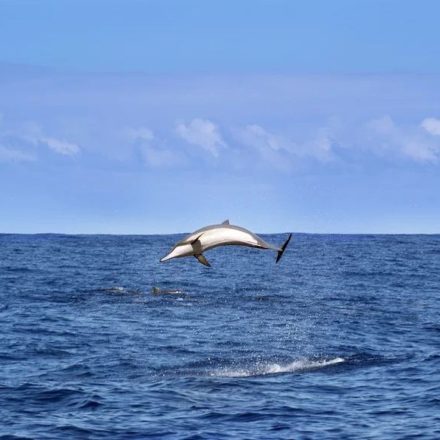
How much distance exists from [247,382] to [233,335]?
13409 mm

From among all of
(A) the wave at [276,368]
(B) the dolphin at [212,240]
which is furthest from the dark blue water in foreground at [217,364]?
(B) the dolphin at [212,240]

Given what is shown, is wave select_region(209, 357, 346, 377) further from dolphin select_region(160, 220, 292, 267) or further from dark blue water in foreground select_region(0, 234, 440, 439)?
dolphin select_region(160, 220, 292, 267)

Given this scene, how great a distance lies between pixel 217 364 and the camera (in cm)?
3772

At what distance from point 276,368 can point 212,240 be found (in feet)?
74.9

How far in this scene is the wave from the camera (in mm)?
35344

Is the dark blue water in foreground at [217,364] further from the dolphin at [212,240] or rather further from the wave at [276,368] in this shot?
the dolphin at [212,240]

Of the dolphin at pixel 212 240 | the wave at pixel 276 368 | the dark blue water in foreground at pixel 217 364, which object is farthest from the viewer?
the wave at pixel 276 368

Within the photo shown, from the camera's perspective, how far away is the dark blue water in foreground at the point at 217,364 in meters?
27.4

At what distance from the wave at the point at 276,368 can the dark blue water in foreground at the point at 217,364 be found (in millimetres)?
73

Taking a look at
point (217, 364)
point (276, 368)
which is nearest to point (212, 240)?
point (276, 368)

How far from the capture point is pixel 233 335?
4678 centimetres

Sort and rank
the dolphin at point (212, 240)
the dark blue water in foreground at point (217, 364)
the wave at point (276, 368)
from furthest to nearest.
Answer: the wave at point (276, 368)
the dark blue water in foreground at point (217, 364)
the dolphin at point (212, 240)

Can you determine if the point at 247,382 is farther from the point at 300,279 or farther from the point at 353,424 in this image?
the point at 300,279

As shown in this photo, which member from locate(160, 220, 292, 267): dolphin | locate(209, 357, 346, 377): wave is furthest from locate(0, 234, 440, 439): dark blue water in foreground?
locate(160, 220, 292, 267): dolphin
